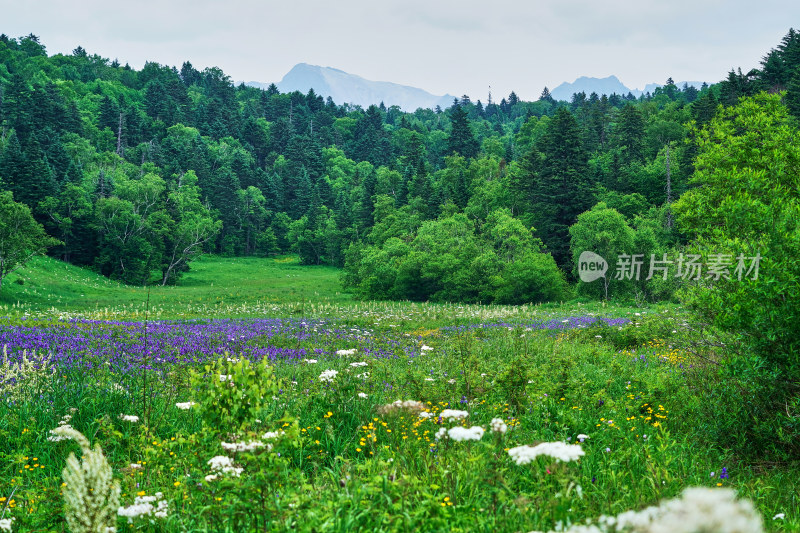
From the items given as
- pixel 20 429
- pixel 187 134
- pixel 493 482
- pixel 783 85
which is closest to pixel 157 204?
pixel 187 134

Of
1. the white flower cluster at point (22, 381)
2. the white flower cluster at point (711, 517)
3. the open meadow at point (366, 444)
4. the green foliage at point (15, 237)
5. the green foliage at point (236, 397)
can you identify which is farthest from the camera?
the green foliage at point (15, 237)

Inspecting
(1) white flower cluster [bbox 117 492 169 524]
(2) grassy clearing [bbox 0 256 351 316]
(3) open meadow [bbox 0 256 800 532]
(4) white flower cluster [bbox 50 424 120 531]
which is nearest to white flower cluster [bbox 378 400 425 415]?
(3) open meadow [bbox 0 256 800 532]

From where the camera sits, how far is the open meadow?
3.19 meters

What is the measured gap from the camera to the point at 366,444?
17.7 ft

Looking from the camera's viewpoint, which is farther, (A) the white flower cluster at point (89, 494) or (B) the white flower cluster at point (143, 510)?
(B) the white flower cluster at point (143, 510)

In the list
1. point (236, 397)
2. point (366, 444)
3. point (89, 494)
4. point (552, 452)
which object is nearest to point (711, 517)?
point (552, 452)

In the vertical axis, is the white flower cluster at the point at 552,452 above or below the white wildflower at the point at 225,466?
above

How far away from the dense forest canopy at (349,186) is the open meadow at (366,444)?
105 ft

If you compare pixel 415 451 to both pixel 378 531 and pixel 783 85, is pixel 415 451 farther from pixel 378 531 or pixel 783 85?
pixel 783 85

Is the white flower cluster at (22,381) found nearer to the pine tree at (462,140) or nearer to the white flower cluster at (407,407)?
the white flower cluster at (407,407)

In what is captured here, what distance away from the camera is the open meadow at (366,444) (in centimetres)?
319

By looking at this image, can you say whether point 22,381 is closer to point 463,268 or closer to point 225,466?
point 225,466

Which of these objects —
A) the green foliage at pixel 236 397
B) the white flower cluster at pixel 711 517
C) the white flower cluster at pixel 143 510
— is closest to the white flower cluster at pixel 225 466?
the white flower cluster at pixel 143 510

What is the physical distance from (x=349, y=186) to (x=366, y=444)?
99.9 m
